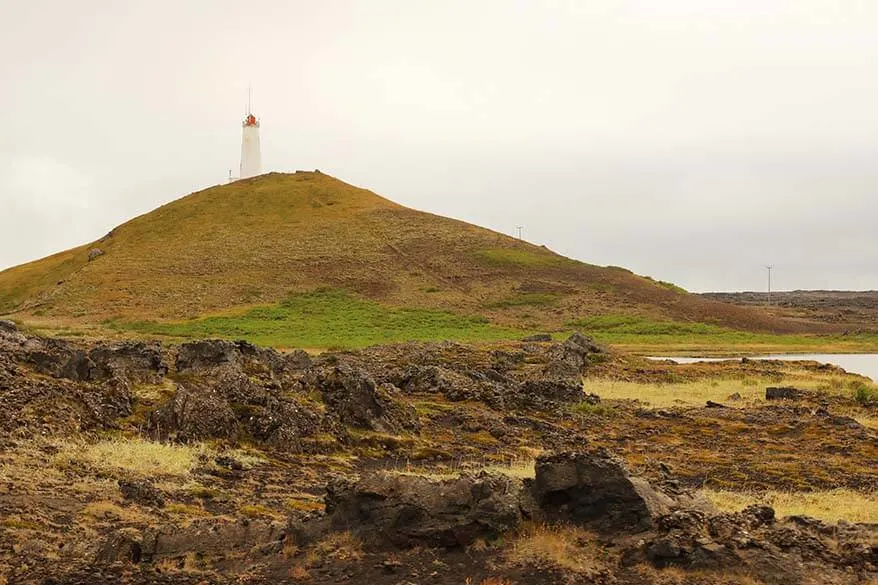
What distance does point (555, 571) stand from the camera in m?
10.9

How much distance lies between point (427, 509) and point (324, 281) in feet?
280

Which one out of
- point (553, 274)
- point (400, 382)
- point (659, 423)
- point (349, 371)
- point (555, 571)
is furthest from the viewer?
point (553, 274)

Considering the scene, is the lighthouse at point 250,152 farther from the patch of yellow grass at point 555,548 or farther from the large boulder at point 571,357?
the patch of yellow grass at point 555,548

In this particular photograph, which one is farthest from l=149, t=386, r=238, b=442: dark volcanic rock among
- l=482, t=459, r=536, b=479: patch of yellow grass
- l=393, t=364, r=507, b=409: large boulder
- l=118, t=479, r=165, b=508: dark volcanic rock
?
l=393, t=364, r=507, b=409: large boulder

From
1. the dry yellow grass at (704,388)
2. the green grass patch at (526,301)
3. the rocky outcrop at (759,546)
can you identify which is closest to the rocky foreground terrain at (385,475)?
the rocky outcrop at (759,546)

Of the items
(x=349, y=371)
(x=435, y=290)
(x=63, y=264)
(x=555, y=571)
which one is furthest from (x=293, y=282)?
(x=555, y=571)

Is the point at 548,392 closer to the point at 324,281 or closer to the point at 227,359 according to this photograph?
the point at 227,359

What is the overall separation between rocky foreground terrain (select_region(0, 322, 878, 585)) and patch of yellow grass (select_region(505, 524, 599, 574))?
0.03 m

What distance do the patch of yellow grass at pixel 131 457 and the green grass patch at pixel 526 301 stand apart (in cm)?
7218

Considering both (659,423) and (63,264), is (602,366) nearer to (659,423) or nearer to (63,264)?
(659,423)

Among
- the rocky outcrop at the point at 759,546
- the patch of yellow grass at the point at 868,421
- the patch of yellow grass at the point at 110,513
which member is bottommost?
the patch of yellow grass at the point at 868,421

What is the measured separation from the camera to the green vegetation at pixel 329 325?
2719 inches

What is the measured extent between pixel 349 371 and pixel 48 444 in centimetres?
1119

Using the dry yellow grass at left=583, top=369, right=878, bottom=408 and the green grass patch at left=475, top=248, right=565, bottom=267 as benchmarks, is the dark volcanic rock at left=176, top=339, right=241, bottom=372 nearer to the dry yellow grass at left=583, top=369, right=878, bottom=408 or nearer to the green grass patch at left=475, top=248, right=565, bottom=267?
the dry yellow grass at left=583, top=369, right=878, bottom=408
